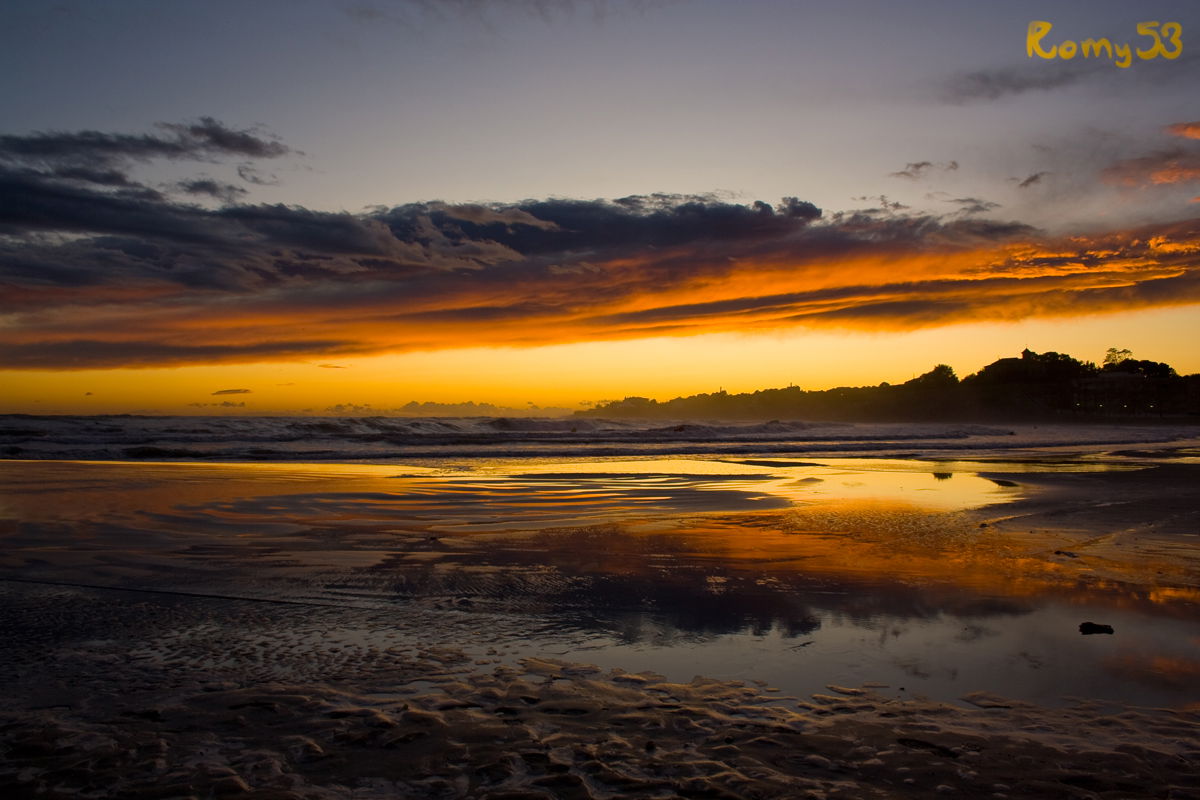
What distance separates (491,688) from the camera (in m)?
4.00

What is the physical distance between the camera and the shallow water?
4.55 m

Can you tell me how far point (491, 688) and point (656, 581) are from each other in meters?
2.94

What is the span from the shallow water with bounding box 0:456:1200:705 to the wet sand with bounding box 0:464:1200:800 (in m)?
0.06

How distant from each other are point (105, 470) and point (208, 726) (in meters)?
19.1

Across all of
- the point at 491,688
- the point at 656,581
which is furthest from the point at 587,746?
the point at 656,581

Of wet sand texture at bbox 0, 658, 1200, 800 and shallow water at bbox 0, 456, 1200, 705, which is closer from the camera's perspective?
wet sand texture at bbox 0, 658, 1200, 800

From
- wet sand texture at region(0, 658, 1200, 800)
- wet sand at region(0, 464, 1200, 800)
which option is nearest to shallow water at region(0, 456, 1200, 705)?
wet sand at region(0, 464, 1200, 800)

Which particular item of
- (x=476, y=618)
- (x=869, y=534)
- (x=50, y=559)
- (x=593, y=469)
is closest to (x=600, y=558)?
(x=476, y=618)

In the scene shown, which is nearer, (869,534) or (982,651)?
(982,651)

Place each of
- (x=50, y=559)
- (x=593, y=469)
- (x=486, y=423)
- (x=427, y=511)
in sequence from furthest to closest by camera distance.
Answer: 1. (x=486, y=423)
2. (x=593, y=469)
3. (x=427, y=511)
4. (x=50, y=559)

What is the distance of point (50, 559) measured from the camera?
24.8ft

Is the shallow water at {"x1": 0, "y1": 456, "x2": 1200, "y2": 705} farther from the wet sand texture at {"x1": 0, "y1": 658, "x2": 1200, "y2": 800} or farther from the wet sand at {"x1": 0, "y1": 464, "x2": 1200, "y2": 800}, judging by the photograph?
the wet sand texture at {"x1": 0, "y1": 658, "x2": 1200, "y2": 800}

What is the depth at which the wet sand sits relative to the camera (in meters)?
3.04

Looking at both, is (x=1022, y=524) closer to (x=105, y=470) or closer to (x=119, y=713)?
(x=119, y=713)
